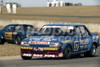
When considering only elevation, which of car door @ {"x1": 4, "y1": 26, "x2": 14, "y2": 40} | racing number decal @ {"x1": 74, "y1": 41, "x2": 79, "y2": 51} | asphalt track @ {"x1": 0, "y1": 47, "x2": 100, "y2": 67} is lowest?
car door @ {"x1": 4, "y1": 26, "x2": 14, "y2": 40}

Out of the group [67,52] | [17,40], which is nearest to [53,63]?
[67,52]

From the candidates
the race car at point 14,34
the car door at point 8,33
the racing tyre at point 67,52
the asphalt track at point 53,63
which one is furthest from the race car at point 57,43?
the car door at point 8,33

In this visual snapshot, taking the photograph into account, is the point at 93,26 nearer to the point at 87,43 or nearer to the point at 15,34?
the point at 15,34

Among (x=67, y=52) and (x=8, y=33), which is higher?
(x=67, y=52)

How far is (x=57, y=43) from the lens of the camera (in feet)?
40.6

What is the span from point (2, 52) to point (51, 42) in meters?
4.27

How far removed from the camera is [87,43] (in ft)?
46.9

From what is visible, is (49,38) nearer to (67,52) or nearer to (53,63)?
(67,52)

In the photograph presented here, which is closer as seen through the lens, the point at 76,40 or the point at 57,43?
the point at 57,43

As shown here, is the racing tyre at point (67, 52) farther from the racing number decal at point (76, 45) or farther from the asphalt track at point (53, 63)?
the racing number decal at point (76, 45)

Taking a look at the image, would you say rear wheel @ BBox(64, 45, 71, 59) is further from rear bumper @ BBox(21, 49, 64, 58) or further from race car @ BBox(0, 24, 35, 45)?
race car @ BBox(0, 24, 35, 45)

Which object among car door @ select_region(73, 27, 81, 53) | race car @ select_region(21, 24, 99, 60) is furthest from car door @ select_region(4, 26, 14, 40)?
car door @ select_region(73, 27, 81, 53)

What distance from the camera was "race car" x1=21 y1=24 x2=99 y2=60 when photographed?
12450mm

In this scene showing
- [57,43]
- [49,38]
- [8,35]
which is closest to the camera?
[57,43]
